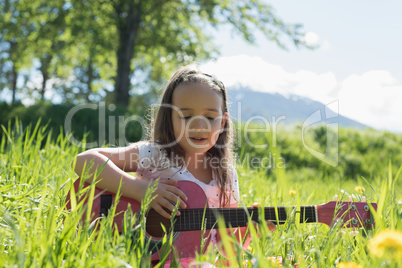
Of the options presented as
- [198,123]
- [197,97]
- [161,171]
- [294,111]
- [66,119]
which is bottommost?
[161,171]

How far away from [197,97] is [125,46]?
9.93 metres

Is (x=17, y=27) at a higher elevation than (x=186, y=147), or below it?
higher

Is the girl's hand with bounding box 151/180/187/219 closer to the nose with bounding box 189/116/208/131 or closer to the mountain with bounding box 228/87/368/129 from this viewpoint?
the nose with bounding box 189/116/208/131

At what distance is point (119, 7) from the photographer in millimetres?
11344

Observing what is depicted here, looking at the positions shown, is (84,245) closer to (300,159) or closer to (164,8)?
(300,159)

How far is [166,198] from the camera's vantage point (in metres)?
1.79

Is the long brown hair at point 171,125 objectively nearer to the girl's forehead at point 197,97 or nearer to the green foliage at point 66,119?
the girl's forehead at point 197,97

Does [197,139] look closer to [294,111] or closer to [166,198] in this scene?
[166,198]

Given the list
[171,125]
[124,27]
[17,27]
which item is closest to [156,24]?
[124,27]

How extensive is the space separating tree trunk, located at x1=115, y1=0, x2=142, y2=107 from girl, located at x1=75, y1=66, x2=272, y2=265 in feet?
30.7

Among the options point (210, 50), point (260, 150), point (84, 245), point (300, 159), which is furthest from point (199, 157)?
point (210, 50)

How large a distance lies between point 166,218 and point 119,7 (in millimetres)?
10799

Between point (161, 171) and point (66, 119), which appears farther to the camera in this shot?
point (66, 119)

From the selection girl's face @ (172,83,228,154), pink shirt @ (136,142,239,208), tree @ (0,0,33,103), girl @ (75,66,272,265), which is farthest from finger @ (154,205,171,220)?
tree @ (0,0,33,103)
